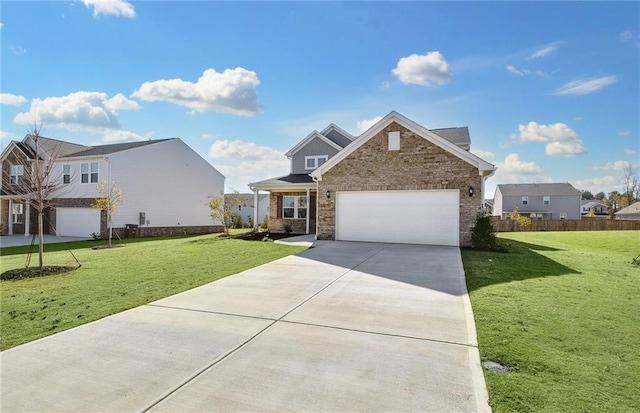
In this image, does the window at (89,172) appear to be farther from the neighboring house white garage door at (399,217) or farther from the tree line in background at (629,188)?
the tree line in background at (629,188)

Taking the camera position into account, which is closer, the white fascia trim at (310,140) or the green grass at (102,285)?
the green grass at (102,285)

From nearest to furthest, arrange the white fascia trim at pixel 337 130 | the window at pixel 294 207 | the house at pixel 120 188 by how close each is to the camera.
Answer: the window at pixel 294 207
the house at pixel 120 188
the white fascia trim at pixel 337 130

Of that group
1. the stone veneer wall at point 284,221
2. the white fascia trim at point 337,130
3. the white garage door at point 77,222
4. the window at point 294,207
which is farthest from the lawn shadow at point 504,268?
the white garage door at point 77,222

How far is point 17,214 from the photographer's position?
2648 cm

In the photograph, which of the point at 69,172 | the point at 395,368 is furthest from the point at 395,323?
the point at 69,172

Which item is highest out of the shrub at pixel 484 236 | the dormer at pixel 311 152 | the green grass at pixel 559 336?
the dormer at pixel 311 152

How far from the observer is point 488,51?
1395 centimetres

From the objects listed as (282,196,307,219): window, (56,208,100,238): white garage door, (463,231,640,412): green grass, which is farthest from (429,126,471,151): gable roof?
(56,208,100,238): white garage door

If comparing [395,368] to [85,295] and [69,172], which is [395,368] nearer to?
[85,295]

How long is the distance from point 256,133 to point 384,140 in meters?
9.60

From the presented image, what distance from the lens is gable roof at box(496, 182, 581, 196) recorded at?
4900 cm

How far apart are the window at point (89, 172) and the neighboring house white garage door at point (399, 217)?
17105 millimetres

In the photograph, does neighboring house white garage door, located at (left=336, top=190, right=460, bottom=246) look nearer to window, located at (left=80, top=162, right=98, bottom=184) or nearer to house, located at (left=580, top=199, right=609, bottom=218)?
window, located at (left=80, top=162, right=98, bottom=184)

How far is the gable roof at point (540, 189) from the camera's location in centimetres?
4900
